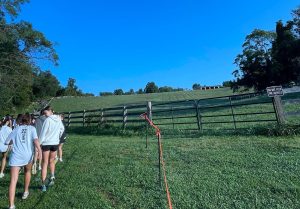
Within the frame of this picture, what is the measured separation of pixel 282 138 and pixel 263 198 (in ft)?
18.2

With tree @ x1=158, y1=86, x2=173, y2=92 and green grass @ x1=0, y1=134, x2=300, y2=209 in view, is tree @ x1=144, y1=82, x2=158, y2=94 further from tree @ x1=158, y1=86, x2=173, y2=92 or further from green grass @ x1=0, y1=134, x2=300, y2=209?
green grass @ x1=0, y1=134, x2=300, y2=209

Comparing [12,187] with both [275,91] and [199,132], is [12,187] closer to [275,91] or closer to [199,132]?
[199,132]

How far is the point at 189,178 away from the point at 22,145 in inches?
148

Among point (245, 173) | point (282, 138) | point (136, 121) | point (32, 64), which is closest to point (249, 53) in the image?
point (32, 64)

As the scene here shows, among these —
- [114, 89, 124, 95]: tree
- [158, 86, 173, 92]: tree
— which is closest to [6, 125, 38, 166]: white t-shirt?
[158, 86, 173, 92]: tree

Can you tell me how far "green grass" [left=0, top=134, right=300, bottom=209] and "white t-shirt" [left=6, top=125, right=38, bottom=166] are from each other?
3.05 ft

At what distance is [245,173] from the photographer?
7.71m

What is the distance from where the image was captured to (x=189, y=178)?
7762 mm

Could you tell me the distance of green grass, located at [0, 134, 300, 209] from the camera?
6.43m

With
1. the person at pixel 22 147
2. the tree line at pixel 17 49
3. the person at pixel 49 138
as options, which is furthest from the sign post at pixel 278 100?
the tree line at pixel 17 49

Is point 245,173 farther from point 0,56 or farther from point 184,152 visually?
point 0,56

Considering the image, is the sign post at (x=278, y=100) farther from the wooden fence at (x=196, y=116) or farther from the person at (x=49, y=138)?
the person at (x=49, y=138)

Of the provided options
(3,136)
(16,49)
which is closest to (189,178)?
(3,136)

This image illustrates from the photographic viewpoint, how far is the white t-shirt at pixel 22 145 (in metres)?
7.11
